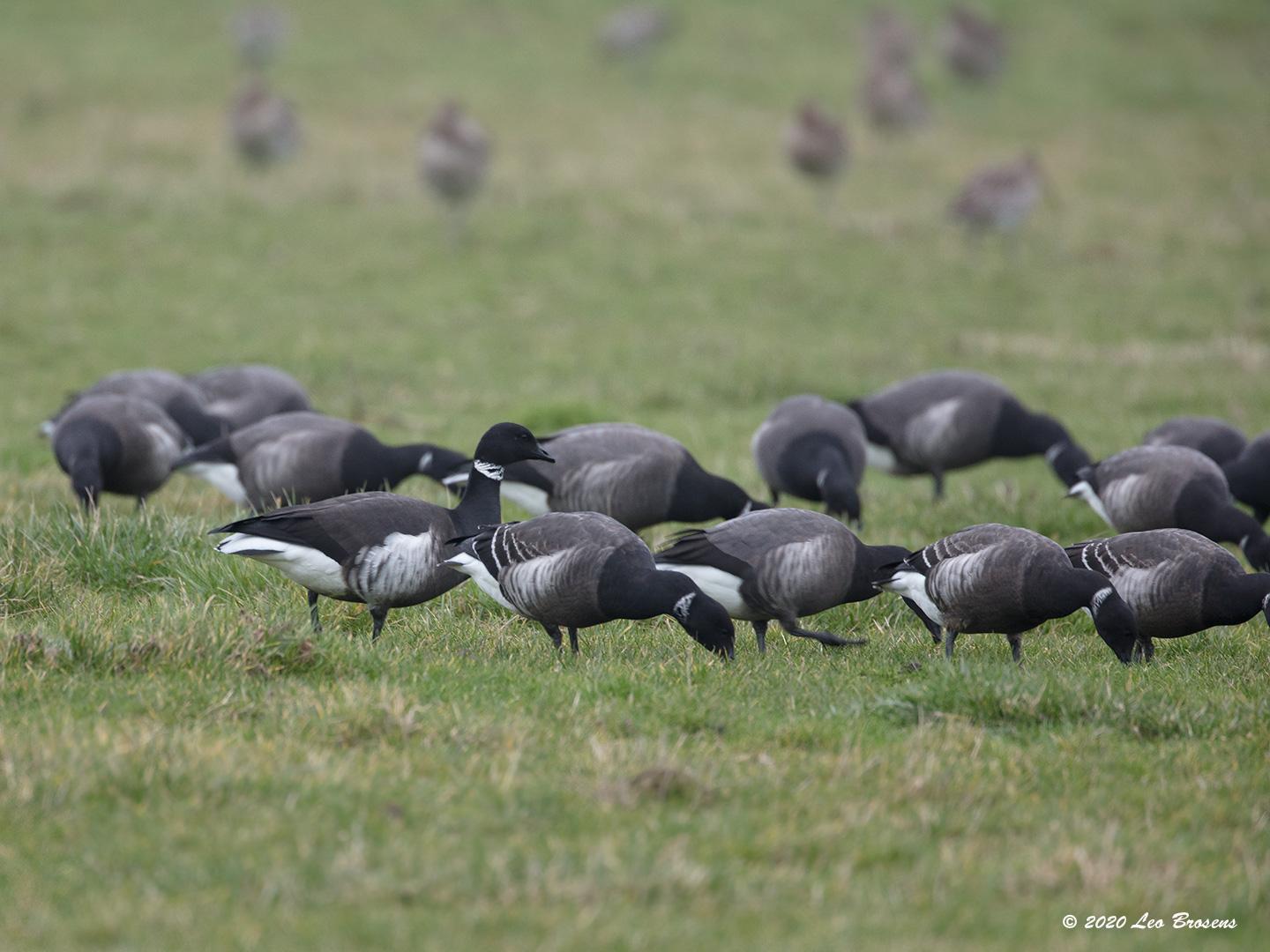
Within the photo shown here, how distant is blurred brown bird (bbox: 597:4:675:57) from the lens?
37594 mm

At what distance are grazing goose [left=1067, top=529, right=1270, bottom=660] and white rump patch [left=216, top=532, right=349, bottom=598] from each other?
431cm

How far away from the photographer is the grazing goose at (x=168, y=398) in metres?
12.5

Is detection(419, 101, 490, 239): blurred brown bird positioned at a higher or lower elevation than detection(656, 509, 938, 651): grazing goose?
higher

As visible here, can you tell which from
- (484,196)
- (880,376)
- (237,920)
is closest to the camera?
(237,920)

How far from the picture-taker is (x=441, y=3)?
4184cm

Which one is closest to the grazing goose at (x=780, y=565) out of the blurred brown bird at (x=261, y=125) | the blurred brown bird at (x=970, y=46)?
the blurred brown bird at (x=261, y=125)

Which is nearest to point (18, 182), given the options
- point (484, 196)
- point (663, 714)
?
point (484, 196)

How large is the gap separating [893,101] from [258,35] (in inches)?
625

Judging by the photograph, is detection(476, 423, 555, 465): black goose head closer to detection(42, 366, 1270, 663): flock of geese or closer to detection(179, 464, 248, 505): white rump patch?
detection(42, 366, 1270, 663): flock of geese

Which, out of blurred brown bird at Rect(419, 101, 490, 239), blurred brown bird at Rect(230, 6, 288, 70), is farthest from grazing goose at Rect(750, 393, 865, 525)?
blurred brown bird at Rect(230, 6, 288, 70)

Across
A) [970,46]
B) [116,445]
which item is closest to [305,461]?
[116,445]

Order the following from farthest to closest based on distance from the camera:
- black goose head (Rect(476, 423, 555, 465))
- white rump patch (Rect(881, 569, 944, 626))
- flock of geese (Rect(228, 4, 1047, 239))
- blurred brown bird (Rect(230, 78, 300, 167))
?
blurred brown bird (Rect(230, 78, 300, 167)) < flock of geese (Rect(228, 4, 1047, 239)) < black goose head (Rect(476, 423, 555, 465)) < white rump patch (Rect(881, 569, 944, 626))

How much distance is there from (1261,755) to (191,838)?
458 cm

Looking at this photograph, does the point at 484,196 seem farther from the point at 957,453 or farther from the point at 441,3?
the point at 441,3
